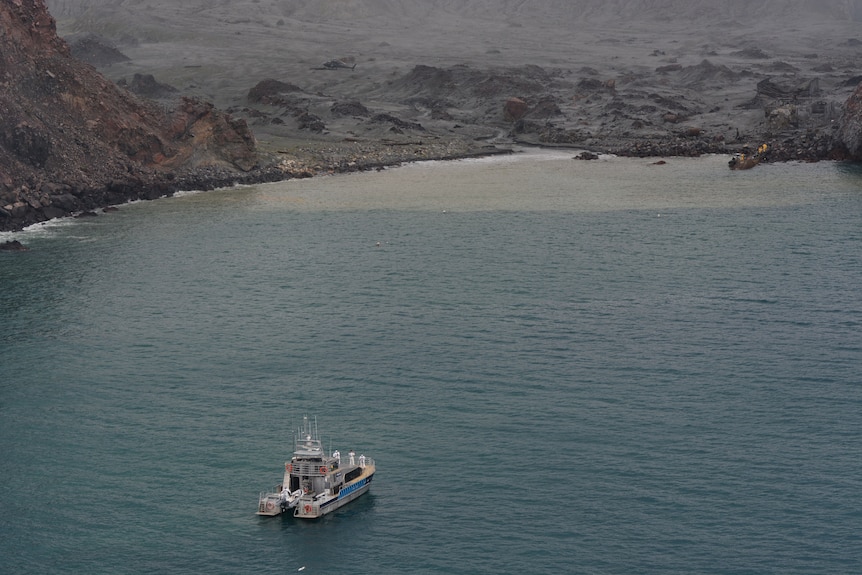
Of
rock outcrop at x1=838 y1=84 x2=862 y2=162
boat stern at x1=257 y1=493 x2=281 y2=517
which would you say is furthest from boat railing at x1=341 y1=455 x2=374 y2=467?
rock outcrop at x1=838 y1=84 x2=862 y2=162

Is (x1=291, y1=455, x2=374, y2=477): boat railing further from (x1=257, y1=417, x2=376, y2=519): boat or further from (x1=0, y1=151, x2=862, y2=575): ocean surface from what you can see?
(x1=0, y1=151, x2=862, y2=575): ocean surface

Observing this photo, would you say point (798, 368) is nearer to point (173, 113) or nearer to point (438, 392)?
point (438, 392)

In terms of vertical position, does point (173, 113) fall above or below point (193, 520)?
above

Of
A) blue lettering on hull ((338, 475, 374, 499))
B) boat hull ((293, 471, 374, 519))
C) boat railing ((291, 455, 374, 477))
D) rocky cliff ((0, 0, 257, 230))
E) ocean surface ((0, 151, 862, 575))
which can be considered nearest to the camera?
ocean surface ((0, 151, 862, 575))

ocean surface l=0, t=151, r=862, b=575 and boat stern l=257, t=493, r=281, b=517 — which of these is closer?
ocean surface l=0, t=151, r=862, b=575

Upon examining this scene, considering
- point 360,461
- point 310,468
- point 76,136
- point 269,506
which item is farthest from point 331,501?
point 76,136

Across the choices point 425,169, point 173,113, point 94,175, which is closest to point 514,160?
point 425,169

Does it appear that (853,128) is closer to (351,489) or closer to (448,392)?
(448,392)
